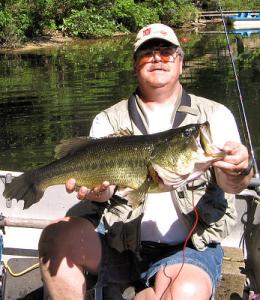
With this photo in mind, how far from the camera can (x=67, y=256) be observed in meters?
3.34

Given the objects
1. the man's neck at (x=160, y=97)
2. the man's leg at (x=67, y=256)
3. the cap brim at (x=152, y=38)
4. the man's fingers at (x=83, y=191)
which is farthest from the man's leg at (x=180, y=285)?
the cap brim at (x=152, y=38)

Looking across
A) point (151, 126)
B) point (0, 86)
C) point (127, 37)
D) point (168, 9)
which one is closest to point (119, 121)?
point (151, 126)

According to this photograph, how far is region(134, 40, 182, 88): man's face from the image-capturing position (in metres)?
3.71

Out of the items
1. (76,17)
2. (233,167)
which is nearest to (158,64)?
(233,167)

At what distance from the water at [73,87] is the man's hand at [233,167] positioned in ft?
23.6

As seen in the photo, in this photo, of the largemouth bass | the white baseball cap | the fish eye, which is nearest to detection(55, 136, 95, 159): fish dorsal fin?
the largemouth bass

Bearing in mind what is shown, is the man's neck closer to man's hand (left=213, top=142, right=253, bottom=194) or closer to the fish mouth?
man's hand (left=213, top=142, right=253, bottom=194)

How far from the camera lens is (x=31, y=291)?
4.46 metres

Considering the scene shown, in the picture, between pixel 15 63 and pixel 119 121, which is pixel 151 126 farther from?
pixel 15 63

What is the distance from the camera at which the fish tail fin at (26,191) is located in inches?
132

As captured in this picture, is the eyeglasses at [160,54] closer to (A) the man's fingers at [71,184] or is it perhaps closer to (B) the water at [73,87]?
(A) the man's fingers at [71,184]

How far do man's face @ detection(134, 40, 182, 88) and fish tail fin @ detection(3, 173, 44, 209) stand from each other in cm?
99

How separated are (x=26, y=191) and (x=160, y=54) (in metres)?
1.24

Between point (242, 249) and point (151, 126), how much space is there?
133cm
